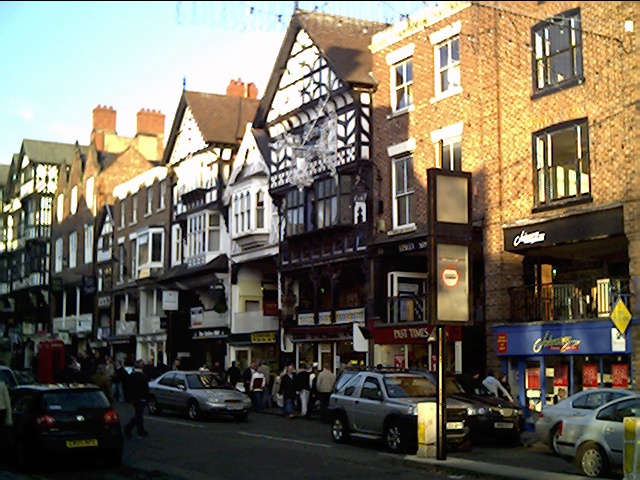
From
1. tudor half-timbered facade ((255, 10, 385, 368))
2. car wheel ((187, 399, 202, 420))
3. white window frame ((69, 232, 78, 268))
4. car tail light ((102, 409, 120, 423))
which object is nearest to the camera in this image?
car tail light ((102, 409, 120, 423))

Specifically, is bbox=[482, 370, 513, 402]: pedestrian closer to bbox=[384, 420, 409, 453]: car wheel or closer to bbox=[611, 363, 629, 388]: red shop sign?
bbox=[611, 363, 629, 388]: red shop sign

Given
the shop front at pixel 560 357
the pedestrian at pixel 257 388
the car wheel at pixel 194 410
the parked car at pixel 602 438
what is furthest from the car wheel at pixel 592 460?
the pedestrian at pixel 257 388

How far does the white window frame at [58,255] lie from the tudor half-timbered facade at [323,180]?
33128mm

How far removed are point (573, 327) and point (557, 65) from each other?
715cm

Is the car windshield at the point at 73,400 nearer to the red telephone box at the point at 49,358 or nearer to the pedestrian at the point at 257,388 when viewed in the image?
the pedestrian at the point at 257,388

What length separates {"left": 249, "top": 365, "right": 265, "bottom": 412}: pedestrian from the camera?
3184cm

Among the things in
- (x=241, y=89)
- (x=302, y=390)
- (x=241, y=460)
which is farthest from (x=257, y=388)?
(x=241, y=89)

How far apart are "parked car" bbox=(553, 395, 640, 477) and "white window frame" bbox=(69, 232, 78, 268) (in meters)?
52.3

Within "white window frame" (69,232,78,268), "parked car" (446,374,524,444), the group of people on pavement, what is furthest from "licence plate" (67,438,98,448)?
"white window frame" (69,232,78,268)

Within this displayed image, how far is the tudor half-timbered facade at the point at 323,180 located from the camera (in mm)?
33250

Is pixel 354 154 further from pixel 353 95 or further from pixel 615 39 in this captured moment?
pixel 615 39

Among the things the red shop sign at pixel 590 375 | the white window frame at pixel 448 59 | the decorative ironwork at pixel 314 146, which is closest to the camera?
the red shop sign at pixel 590 375

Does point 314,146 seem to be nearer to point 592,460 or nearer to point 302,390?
point 302,390

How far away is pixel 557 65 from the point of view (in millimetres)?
25812
